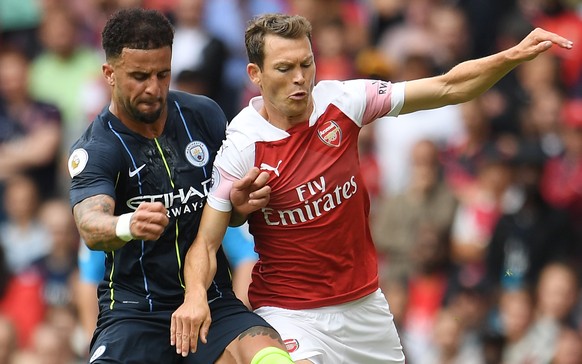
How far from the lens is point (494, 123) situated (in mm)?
13398

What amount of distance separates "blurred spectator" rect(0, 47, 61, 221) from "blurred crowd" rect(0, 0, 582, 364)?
1 centimetres

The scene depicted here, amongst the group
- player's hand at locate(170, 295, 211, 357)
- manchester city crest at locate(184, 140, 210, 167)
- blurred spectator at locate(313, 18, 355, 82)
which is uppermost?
manchester city crest at locate(184, 140, 210, 167)

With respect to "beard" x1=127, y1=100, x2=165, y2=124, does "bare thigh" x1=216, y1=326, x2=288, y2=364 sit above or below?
below

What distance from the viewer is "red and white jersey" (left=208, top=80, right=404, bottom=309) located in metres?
7.74

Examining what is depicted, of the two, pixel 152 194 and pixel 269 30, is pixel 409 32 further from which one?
pixel 152 194

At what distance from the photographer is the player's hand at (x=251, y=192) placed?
24.8 feet

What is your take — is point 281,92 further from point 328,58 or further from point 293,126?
point 328,58

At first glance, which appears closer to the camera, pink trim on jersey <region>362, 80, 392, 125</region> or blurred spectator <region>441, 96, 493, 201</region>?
pink trim on jersey <region>362, 80, 392, 125</region>

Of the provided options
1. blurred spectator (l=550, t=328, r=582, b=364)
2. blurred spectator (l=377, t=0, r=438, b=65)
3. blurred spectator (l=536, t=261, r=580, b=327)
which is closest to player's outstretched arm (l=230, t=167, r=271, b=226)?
blurred spectator (l=550, t=328, r=582, b=364)

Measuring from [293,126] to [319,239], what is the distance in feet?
2.13

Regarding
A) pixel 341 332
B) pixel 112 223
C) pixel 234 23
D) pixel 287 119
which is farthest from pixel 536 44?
pixel 234 23

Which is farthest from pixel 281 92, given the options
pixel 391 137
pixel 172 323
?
pixel 391 137

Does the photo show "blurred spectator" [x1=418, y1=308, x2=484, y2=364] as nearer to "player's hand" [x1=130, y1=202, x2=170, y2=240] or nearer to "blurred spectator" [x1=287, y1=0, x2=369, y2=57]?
"blurred spectator" [x1=287, y1=0, x2=369, y2=57]

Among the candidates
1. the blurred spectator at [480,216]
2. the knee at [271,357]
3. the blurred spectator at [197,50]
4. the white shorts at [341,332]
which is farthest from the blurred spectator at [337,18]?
the knee at [271,357]
